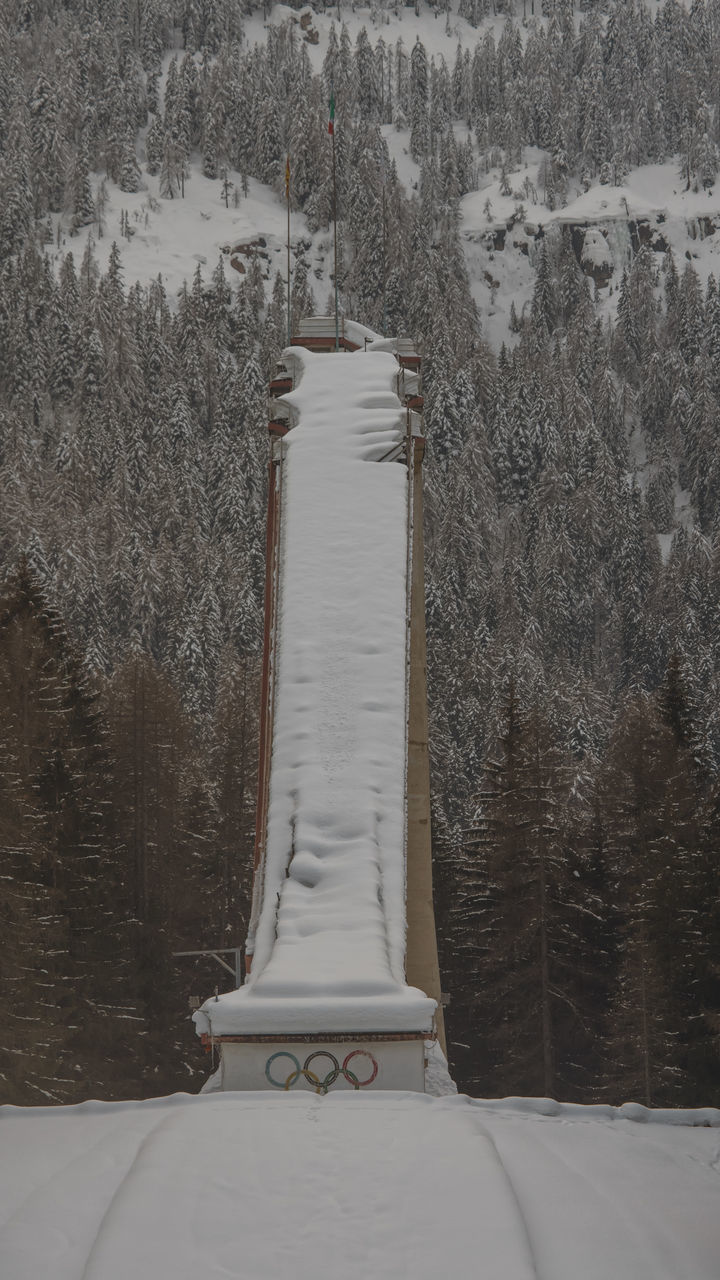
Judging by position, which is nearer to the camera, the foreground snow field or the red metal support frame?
the foreground snow field

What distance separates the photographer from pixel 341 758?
61.5 feet

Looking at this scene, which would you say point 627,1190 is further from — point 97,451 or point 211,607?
point 97,451

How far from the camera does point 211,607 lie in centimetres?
8844

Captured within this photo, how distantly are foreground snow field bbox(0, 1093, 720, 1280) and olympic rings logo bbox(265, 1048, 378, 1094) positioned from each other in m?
5.06

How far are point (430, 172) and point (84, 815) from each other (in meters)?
164

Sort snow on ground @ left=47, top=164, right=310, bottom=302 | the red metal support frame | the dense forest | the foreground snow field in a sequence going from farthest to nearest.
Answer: snow on ground @ left=47, top=164, right=310, bottom=302 → the dense forest → the red metal support frame → the foreground snow field

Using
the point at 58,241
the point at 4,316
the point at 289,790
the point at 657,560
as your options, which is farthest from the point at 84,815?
the point at 58,241

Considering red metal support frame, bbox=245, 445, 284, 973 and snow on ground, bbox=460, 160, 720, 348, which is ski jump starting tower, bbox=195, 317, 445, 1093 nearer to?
red metal support frame, bbox=245, 445, 284, 973

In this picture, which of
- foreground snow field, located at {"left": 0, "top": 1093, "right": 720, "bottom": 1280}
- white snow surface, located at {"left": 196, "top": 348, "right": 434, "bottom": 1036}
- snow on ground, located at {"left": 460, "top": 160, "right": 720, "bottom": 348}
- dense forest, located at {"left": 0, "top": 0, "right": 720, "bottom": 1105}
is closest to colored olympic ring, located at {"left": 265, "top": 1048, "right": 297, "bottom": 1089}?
white snow surface, located at {"left": 196, "top": 348, "right": 434, "bottom": 1036}

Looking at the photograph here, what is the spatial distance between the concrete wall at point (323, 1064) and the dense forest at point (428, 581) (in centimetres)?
1269

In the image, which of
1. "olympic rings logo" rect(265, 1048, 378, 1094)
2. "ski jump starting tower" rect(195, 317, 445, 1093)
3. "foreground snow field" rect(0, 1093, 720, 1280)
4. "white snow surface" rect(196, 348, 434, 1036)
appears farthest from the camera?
"white snow surface" rect(196, 348, 434, 1036)

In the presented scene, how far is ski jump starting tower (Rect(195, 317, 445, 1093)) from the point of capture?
13289 millimetres

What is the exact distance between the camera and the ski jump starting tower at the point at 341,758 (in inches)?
523

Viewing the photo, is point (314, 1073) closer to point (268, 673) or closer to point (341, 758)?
point (341, 758)
